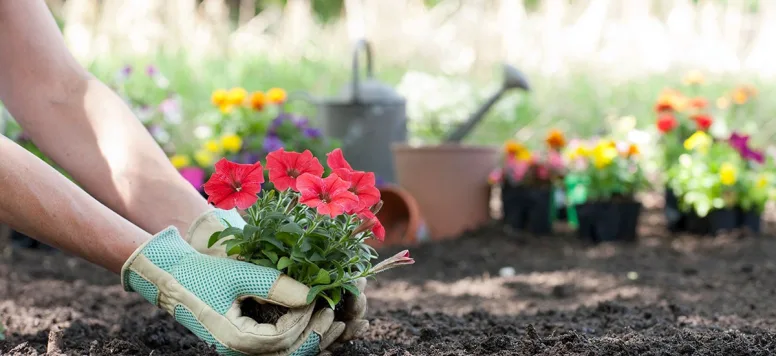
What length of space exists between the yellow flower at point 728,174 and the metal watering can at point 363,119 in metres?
1.82

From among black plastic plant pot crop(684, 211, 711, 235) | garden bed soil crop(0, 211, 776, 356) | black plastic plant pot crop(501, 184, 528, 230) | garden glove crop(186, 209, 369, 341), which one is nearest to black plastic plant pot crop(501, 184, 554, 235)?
black plastic plant pot crop(501, 184, 528, 230)

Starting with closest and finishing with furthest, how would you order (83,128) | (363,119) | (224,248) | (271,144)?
(224,248), (83,128), (271,144), (363,119)

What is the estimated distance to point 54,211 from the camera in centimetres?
146

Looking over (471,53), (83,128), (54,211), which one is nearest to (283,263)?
(54,211)

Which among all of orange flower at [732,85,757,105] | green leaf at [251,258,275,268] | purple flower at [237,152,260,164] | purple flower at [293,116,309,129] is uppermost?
green leaf at [251,258,275,268]

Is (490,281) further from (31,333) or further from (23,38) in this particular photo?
(23,38)

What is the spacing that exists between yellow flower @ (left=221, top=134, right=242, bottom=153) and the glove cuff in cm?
273

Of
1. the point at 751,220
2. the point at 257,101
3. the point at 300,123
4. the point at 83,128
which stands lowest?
the point at 751,220

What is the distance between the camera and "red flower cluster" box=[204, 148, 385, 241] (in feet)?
4.76

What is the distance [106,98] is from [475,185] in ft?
10.2

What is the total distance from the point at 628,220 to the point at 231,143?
2.12 metres

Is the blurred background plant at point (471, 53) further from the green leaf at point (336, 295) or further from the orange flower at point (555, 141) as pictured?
the green leaf at point (336, 295)

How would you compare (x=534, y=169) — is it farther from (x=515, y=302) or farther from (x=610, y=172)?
(x=515, y=302)

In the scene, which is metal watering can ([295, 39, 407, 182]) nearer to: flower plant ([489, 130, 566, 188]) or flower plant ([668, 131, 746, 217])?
flower plant ([489, 130, 566, 188])
